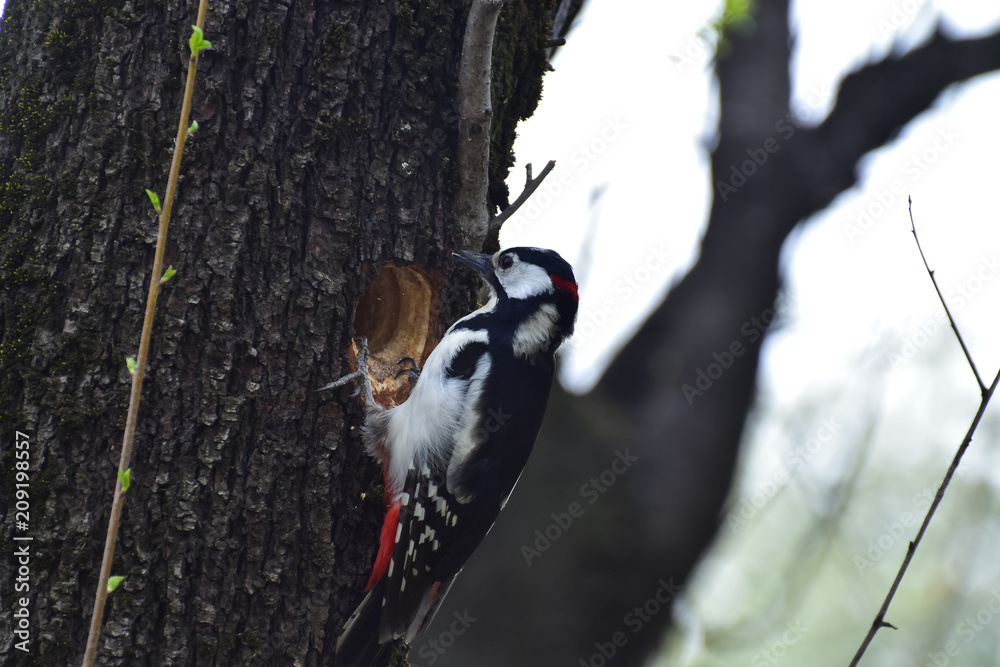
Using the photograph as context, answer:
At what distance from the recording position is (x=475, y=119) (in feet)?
7.18

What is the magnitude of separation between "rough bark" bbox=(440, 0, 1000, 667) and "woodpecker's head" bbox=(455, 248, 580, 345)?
34.7 inches

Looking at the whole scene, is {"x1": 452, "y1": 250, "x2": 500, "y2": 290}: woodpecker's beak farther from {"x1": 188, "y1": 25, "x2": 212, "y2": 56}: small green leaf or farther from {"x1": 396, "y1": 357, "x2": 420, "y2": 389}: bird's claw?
{"x1": 188, "y1": 25, "x2": 212, "y2": 56}: small green leaf

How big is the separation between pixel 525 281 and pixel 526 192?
0.66 meters

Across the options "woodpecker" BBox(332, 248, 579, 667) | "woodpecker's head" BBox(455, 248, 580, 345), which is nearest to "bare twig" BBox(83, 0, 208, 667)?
"woodpecker" BBox(332, 248, 579, 667)

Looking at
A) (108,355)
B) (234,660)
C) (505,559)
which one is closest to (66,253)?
(108,355)

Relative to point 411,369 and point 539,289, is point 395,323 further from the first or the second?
point 539,289

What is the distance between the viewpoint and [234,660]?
174 centimetres

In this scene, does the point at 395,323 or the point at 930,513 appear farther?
the point at 395,323

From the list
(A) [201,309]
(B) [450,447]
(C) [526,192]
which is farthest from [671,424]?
(A) [201,309]

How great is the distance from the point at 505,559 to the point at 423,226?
71.2 inches

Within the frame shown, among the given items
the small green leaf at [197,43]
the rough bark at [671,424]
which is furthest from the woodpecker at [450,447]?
the small green leaf at [197,43]

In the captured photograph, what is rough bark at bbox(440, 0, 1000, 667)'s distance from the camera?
11.0 ft

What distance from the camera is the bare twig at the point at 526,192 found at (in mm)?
2186

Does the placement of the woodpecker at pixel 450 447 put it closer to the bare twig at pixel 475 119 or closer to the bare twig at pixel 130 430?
the bare twig at pixel 475 119
